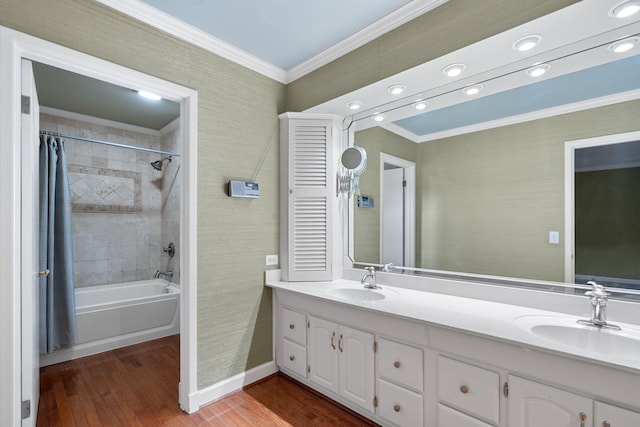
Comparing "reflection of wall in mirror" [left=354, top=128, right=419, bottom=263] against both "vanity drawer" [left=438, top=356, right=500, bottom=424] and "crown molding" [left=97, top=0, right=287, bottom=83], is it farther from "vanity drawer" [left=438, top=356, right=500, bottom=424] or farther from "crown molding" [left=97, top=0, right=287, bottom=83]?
"vanity drawer" [left=438, top=356, right=500, bottom=424]

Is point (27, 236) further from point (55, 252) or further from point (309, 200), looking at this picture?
point (309, 200)

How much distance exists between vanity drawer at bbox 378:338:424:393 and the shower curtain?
9.42 feet

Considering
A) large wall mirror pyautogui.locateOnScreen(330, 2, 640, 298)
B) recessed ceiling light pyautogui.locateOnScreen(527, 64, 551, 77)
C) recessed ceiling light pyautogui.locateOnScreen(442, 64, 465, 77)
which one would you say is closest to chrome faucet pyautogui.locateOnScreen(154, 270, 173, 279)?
large wall mirror pyautogui.locateOnScreen(330, 2, 640, 298)

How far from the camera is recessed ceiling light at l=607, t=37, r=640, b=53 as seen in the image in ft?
4.76

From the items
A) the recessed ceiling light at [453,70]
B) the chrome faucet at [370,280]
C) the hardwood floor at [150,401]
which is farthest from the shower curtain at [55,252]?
the recessed ceiling light at [453,70]

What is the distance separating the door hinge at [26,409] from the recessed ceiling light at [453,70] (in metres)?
3.04

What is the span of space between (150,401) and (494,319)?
2.39 m

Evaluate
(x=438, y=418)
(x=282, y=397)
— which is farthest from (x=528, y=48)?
(x=282, y=397)

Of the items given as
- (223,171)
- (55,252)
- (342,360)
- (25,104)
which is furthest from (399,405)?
(55,252)

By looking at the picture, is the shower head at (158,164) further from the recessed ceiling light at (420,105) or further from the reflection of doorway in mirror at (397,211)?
the recessed ceiling light at (420,105)

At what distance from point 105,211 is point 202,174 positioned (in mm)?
2348

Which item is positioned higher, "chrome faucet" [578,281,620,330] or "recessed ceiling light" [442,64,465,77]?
"recessed ceiling light" [442,64,465,77]

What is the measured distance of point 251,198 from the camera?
A: 2.46 meters

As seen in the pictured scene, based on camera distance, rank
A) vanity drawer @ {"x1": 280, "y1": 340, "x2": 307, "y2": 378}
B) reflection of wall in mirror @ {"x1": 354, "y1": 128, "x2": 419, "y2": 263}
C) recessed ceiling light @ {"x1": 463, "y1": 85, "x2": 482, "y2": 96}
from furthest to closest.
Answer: reflection of wall in mirror @ {"x1": 354, "y1": 128, "x2": 419, "y2": 263}, vanity drawer @ {"x1": 280, "y1": 340, "x2": 307, "y2": 378}, recessed ceiling light @ {"x1": 463, "y1": 85, "x2": 482, "y2": 96}
